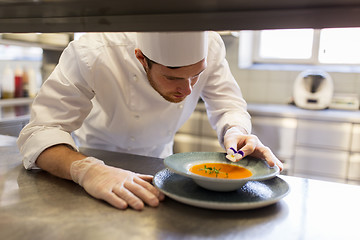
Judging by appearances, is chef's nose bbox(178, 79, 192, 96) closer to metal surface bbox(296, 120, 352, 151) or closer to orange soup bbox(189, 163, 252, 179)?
orange soup bbox(189, 163, 252, 179)

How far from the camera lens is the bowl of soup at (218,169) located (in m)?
0.77

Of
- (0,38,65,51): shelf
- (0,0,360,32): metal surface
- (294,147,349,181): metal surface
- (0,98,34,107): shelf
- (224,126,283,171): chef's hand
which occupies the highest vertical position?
(0,0,360,32): metal surface

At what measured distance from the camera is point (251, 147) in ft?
3.25

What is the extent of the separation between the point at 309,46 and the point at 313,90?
0.67 meters

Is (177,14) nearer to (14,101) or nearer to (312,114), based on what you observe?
(312,114)

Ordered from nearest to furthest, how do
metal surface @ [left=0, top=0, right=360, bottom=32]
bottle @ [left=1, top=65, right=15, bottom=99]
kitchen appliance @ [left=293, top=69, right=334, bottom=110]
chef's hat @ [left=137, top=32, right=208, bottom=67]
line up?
metal surface @ [left=0, top=0, right=360, bottom=32] → chef's hat @ [left=137, top=32, right=208, bottom=67] → bottle @ [left=1, top=65, right=15, bottom=99] → kitchen appliance @ [left=293, top=69, right=334, bottom=110]

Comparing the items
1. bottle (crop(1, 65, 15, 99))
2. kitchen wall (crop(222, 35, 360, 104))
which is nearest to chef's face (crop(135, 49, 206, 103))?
bottle (crop(1, 65, 15, 99))

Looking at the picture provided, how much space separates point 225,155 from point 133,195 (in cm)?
31

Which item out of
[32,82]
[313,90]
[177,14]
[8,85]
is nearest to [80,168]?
[177,14]

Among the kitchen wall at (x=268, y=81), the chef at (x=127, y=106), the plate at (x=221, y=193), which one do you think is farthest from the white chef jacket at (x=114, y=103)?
the kitchen wall at (x=268, y=81)

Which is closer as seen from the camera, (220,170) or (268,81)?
(220,170)

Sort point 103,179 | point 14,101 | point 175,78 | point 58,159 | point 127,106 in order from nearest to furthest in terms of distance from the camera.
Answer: point 103,179, point 58,159, point 175,78, point 127,106, point 14,101

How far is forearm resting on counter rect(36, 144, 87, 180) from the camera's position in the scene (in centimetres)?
95

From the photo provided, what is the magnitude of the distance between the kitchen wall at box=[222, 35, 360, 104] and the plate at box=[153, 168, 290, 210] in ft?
8.44
